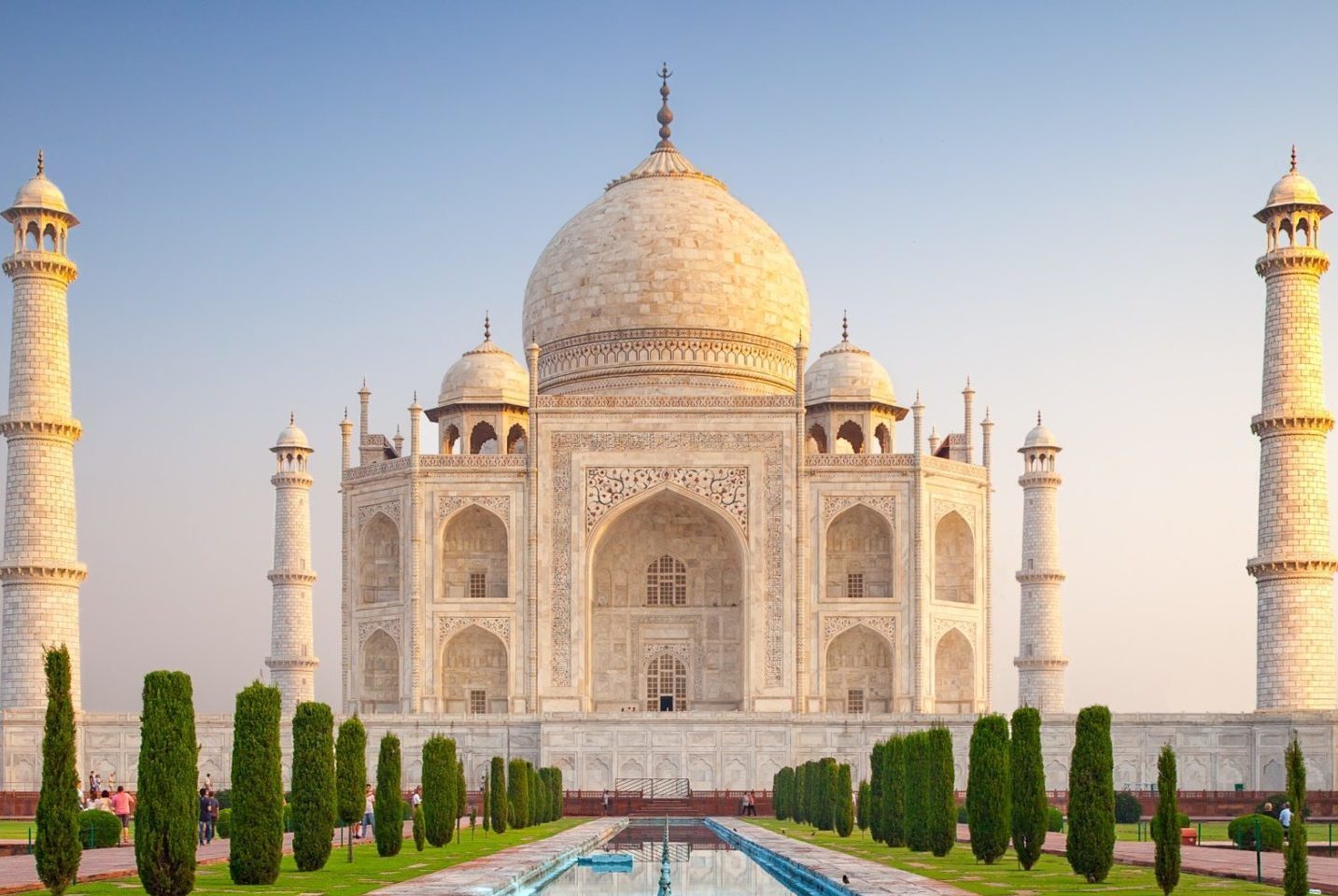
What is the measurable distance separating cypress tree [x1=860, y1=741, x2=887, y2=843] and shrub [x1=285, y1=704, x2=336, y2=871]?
622 centimetres

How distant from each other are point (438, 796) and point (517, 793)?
12.5 ft

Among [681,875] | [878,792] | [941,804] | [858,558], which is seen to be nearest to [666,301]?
[858,558]

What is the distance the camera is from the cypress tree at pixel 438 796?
1794 cm

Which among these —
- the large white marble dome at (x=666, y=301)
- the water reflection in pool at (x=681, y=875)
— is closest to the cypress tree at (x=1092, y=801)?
the water reflection in pool at (x=681, y=875)

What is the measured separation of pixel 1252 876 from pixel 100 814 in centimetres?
1072

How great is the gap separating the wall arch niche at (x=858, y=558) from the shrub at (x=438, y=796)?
14.5 metres

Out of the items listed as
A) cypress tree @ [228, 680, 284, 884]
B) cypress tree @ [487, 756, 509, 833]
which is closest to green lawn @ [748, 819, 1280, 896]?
cypress tree @ [487, 756, 509, 833]

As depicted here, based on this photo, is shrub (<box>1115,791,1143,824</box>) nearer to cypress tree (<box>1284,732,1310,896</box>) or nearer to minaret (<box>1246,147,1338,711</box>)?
minaret (<box>1246,147,1338,711</box>)

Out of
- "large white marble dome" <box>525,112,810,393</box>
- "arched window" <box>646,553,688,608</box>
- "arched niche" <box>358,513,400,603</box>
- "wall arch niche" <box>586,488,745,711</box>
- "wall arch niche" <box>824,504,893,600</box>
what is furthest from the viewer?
"large white marble dome" <box>525,112,810,393</box>

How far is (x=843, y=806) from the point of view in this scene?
21.0 meters

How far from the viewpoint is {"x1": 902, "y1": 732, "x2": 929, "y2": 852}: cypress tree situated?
17.2 metres

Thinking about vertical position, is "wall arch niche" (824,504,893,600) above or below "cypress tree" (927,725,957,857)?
above

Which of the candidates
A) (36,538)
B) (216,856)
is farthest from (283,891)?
(36,538)

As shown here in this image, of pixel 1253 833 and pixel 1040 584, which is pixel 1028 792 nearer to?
pixel 1253 833
